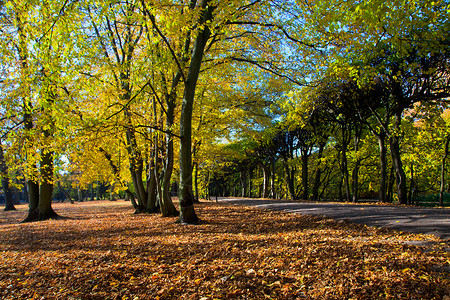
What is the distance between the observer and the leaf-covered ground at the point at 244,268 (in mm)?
2801

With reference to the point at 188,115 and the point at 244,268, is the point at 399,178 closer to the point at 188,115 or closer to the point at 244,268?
the point at 188,115

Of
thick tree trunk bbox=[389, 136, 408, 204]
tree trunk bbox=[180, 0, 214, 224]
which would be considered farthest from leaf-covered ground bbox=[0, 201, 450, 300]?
thick tree trunk bbox=[389, 136, 408, 204]

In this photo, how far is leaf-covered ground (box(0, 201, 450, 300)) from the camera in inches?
110

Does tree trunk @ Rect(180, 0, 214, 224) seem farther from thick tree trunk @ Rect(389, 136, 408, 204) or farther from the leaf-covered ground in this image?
thick tree trunk @ Rect(389, 136, 408, 204)

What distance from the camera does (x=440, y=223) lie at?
4953 mm

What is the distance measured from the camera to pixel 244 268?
370cm

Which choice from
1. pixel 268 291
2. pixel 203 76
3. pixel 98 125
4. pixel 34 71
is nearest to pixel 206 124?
pixel 203 76

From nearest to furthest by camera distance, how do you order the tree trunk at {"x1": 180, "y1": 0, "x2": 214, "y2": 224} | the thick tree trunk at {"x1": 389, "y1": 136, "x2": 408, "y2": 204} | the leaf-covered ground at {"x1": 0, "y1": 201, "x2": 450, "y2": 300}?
the leaf-covered ground at {"x1": 0, "y1": 201, "x2": 450, "y2": 300} < the tree trunk at {"x1": 180, "y1": 0, "x2": 214, "y2": 224} < the thick tree trunk at {"x1": 389, "y1": 136, "x2": 408, "y2": 204}

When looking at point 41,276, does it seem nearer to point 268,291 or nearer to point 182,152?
point 268,291

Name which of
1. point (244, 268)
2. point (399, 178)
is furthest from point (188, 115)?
point (399, 178)

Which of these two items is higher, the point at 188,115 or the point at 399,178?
the point at 188,115

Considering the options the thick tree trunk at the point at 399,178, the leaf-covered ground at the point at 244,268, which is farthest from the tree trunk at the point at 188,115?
the thick tree trunk at the point at 399,178

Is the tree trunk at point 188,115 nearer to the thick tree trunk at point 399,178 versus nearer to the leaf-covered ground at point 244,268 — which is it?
the leaf-covered ground at point 244,268

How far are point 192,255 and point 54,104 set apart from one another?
4.17m
